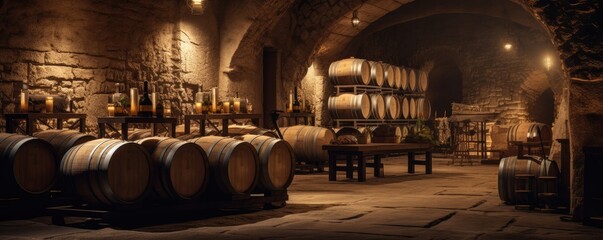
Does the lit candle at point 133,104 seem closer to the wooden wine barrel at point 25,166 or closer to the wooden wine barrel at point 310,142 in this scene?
the wooden wine barrel at point 25,166

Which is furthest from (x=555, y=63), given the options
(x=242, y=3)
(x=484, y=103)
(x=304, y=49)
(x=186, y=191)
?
(x=186, y=191)

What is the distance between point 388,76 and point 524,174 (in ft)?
26.3

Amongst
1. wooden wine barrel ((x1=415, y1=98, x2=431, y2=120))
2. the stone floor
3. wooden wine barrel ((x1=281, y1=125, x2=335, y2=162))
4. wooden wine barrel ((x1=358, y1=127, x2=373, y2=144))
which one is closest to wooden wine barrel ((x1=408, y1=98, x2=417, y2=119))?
wooden wine barrel ((x1=415, y1=98, x2=431, y2=120))

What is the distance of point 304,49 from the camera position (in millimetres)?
12008

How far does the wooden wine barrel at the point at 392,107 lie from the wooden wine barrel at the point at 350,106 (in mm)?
714

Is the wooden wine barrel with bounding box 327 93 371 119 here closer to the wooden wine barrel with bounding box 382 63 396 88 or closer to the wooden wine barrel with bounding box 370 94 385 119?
the wooden wine barrel with bounding box 370 94 385 119

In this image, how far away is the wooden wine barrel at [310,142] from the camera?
930 cm

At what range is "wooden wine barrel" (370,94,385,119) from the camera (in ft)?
41.3

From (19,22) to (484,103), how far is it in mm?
11008

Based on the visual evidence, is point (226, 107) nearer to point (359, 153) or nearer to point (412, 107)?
point (359, 153)

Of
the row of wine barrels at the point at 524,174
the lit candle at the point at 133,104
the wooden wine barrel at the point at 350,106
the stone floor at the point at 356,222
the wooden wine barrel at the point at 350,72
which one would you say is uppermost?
the wooden wine barrel at the point at 350,72

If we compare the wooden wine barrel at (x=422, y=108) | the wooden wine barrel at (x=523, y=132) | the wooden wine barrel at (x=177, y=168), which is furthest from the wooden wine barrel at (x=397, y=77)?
the wooden wine barrel at (x=177, y=168)

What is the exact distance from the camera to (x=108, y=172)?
14.8 feet

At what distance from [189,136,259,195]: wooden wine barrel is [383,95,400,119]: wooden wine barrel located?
8013 mm
